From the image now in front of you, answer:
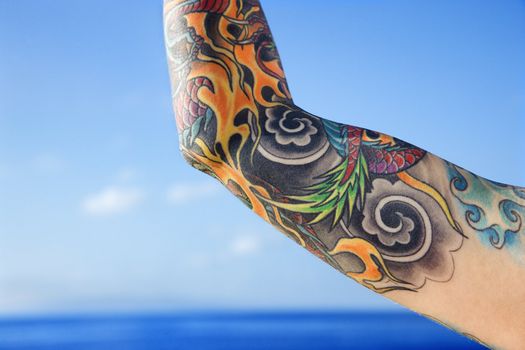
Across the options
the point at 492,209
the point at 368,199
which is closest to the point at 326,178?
the point at 368,199

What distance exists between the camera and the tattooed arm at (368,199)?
0.64 m

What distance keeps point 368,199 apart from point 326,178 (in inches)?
2.0

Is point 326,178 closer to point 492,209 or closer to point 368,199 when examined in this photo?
point 368,199

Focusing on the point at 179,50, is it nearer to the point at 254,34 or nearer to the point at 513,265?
the point at 254,34

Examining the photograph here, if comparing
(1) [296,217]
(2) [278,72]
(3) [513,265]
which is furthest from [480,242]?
(2) [278,72]

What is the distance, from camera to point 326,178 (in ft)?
2.19

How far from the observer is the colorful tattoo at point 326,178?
0.65 metres

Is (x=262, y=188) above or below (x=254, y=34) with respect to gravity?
below

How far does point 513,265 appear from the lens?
2.11ft

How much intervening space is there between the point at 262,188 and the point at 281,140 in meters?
0.06

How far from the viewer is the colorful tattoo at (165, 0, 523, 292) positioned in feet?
2.15

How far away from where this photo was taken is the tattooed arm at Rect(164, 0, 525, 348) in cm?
64

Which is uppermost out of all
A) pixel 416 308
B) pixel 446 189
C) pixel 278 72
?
pixel 278 72

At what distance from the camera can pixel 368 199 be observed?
0.66m
